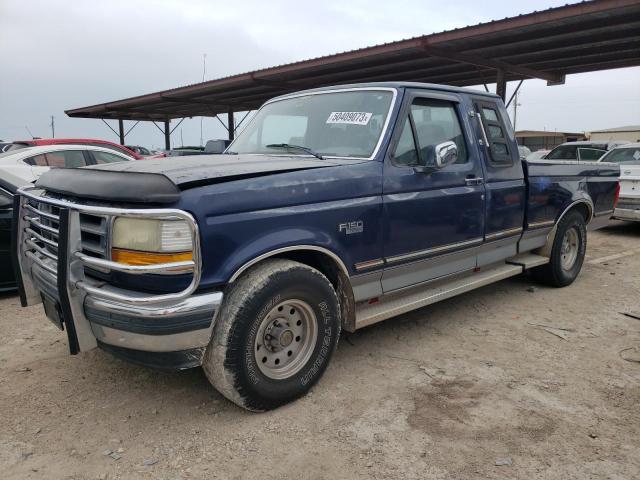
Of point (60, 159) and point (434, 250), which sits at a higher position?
point (60, 159)

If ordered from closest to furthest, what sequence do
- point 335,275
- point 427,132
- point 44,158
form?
point 335,275, point 427,132, point 44,158

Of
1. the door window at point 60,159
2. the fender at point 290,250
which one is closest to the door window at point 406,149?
the fender at point 290,250

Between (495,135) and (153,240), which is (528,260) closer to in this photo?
(495,135)

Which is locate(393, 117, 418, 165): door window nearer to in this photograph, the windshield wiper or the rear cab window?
the windshield wiper

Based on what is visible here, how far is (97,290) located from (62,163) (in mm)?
6458

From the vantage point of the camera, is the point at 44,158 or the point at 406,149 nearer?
the point at 406,149

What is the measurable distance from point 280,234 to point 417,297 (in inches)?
58.9

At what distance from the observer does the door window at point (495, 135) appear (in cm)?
446

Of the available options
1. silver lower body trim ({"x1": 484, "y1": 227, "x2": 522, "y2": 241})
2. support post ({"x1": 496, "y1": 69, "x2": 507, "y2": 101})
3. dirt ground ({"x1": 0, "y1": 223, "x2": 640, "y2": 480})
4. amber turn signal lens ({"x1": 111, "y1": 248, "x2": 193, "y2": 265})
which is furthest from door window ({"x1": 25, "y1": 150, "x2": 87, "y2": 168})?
support post ({"x1": 496, "y1": 69, "x2": 507, "y2": 101})

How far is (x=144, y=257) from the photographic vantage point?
2.52 meters

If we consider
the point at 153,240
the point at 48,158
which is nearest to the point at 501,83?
the point at 48,158

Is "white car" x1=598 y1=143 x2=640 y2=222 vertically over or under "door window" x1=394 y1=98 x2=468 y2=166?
under

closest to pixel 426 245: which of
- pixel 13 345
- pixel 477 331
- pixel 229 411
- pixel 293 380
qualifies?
pixel 477 331

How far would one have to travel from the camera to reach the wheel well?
10.3 ft
